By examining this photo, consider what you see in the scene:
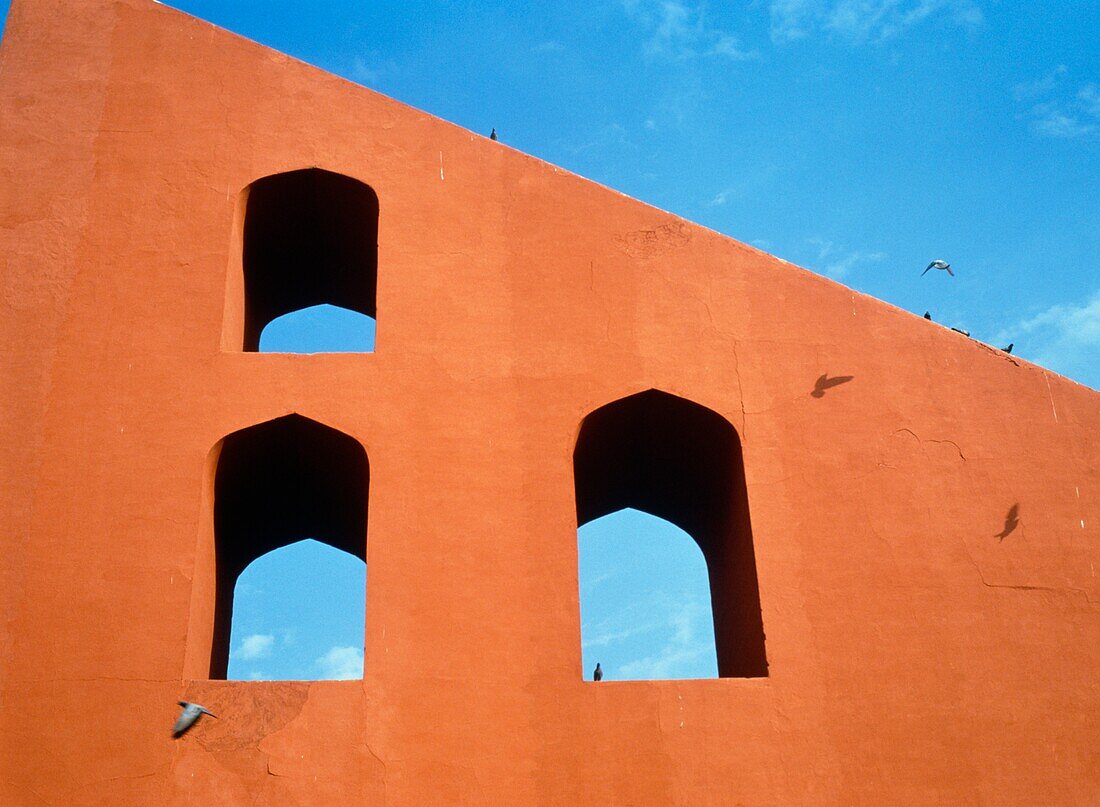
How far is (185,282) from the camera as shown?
243 inches

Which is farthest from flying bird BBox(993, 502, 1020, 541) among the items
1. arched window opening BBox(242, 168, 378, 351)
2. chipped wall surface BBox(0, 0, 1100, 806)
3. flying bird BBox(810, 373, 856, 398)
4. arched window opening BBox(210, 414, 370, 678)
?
arched window opening BBox(242, 168, 378, 351)

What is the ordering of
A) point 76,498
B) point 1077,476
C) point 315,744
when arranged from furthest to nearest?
point 1077,476 < point 76,498 < point 315,744

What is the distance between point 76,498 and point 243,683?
1.17 m

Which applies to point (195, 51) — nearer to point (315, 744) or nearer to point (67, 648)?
point (67, 648)

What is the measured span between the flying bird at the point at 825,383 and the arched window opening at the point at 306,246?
2.54 m

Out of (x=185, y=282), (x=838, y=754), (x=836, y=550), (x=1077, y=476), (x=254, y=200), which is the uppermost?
(x=254, y=200)

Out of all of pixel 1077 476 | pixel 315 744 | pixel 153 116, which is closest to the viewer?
pixel 315 744

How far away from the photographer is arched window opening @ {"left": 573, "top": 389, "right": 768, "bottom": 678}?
19.8ft

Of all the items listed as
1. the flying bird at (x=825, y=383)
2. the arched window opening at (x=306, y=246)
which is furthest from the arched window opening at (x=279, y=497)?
the flying bird at (x=825, y=383)

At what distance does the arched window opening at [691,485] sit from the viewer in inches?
237

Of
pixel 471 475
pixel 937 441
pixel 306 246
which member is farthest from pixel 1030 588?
pixel 306 246

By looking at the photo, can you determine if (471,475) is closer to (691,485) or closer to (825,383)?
(691,485)

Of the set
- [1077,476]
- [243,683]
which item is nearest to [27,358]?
[243,683]

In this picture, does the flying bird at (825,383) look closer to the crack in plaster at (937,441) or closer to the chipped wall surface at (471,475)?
the chipped wall surface at (471,475)
